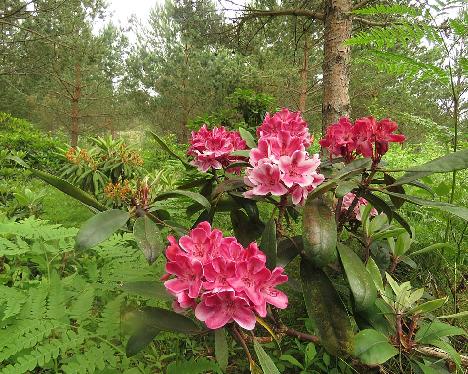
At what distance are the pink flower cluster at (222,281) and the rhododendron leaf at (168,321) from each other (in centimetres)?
14

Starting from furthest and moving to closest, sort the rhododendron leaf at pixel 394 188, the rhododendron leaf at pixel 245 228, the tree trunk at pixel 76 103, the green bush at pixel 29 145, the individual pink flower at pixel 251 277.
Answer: the tree trunk at pixel 76 103 → the green bush at pixel 29 145 → the rhododendron leaf at pixel 245 228 → the rhododendron leaf at pixel 394 188 → the individual pink flower at pixel 251 277

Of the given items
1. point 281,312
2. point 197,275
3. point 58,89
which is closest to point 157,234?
point 197,275

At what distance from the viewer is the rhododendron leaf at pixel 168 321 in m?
0.88

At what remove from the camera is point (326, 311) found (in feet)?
3.30

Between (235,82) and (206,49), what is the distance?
1949 mm

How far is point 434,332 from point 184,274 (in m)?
0.73

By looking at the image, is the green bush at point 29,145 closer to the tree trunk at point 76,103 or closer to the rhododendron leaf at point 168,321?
the tree trunk at point 76,103

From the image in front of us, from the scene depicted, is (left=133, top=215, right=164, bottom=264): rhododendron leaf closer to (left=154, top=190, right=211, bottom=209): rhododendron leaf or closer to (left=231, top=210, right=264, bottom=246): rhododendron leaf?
(left=154, top=190, right=211, bottom=209): rhododendron leaf

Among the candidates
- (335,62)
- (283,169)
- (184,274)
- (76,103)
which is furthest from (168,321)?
(76,103)

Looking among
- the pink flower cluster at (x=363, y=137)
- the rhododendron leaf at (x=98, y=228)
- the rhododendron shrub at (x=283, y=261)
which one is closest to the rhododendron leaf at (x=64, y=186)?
the rhododendron shrub at (x=283, y=261)

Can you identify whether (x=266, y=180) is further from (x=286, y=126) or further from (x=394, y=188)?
(x=394, y=188)

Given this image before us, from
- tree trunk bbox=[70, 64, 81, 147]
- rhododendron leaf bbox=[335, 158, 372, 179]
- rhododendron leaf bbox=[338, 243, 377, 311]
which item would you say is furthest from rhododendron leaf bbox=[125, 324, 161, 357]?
tree trunk bbox=[70, 64, 81, 147]

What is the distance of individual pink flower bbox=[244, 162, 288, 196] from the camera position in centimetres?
101

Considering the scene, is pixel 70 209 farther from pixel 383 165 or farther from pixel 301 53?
pixel 301 53
